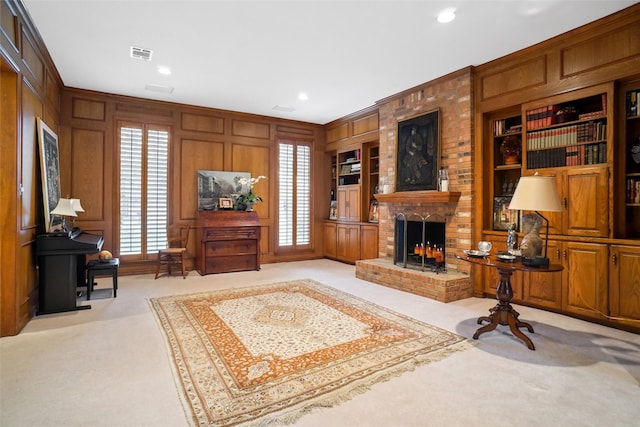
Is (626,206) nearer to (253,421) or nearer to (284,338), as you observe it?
(284,338)

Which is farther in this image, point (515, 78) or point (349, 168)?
point (349, 168)

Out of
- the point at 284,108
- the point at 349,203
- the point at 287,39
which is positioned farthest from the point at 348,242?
the point at 287,39

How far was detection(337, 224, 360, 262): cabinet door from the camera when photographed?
6.68 meters

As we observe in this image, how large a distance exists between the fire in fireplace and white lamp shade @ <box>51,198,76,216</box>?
4354 millimetres

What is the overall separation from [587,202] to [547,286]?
1.01m

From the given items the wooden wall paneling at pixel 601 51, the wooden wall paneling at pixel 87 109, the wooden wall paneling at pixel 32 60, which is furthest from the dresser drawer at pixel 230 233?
the wooden wall paneling at pixel 601 51

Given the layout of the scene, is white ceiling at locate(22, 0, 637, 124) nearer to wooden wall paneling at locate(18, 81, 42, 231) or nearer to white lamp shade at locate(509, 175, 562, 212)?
wooden wall paneling at locate(18, 81, 42, 231)

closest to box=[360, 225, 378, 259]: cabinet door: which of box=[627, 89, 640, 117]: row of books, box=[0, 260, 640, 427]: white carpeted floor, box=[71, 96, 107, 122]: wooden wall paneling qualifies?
box=[0, 260, 640, 427]: white carpeted floor

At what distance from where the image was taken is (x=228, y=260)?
5.88m

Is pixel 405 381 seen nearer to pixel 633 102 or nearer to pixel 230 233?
pixel 633 102

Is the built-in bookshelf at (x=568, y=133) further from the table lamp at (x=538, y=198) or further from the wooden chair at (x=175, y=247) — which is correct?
the wooden chair at (x=175, y=247)

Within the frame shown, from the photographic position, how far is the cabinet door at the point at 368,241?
20.7 ft

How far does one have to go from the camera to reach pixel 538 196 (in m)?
2.81

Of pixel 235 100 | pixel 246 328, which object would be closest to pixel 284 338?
pixel 246 328
